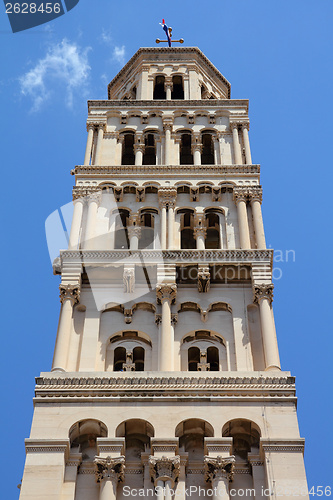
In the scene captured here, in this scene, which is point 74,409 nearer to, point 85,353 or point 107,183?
point 85,353

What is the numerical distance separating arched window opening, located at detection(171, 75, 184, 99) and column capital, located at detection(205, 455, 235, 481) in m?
29.8

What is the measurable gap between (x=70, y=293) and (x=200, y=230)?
721 cm

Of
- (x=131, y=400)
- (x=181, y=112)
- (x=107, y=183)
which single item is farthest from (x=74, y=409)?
(x=181, y=112)

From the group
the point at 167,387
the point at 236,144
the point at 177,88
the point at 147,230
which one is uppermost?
the point at 177,88

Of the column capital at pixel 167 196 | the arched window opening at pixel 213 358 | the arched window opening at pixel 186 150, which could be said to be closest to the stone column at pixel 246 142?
the arched window opening at pixel 186 150

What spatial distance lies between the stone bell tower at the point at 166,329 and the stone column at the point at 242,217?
8cm

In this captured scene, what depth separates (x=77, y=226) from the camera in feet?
139

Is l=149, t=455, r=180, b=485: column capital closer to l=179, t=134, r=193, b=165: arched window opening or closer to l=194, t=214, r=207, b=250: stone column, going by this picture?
l=194, t=214, r=207, b=250: stone column

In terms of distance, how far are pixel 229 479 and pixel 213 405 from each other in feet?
9.04

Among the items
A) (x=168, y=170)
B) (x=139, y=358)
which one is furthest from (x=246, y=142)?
(x=139, y=358)

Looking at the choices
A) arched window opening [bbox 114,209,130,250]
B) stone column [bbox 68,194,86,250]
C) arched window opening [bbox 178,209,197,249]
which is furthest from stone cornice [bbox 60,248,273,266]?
arched window opening [bbox 178,209,197,249]

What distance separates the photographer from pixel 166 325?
121 feet

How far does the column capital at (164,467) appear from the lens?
30.8 meters

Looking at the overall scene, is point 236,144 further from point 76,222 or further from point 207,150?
point 76,222
